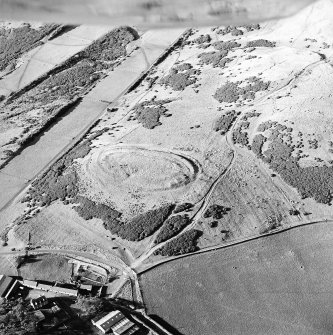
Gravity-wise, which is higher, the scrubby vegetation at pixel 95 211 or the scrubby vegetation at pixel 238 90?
the scrubby vegetation at pixel 238 90

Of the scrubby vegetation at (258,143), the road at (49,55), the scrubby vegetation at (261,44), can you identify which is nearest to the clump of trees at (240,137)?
the scrubby vegetation at (258,143)

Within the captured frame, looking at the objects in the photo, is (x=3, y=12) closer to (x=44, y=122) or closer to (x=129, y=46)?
(x=129, y=46)

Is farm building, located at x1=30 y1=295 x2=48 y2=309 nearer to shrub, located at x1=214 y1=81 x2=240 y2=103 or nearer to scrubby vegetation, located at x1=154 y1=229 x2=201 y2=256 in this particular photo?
scrubby vegetation, located at x1=154 y1=229 x2=201 y2=256

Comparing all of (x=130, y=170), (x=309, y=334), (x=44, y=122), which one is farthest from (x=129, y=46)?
(x=309, y=334)

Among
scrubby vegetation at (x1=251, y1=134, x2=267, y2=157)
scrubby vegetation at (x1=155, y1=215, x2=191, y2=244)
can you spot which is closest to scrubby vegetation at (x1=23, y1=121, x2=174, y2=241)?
scrubby vegetation at (x1=155, y1=215, x2=191, y2=244)

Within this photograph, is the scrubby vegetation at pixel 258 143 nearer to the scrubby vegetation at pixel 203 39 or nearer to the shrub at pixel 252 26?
the scrubby vegetation at pixel 203 39

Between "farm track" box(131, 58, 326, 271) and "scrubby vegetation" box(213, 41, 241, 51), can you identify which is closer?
"farm track" box(131, 58, 326, 271)

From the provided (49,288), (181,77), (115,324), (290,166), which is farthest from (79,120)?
(115,324)
